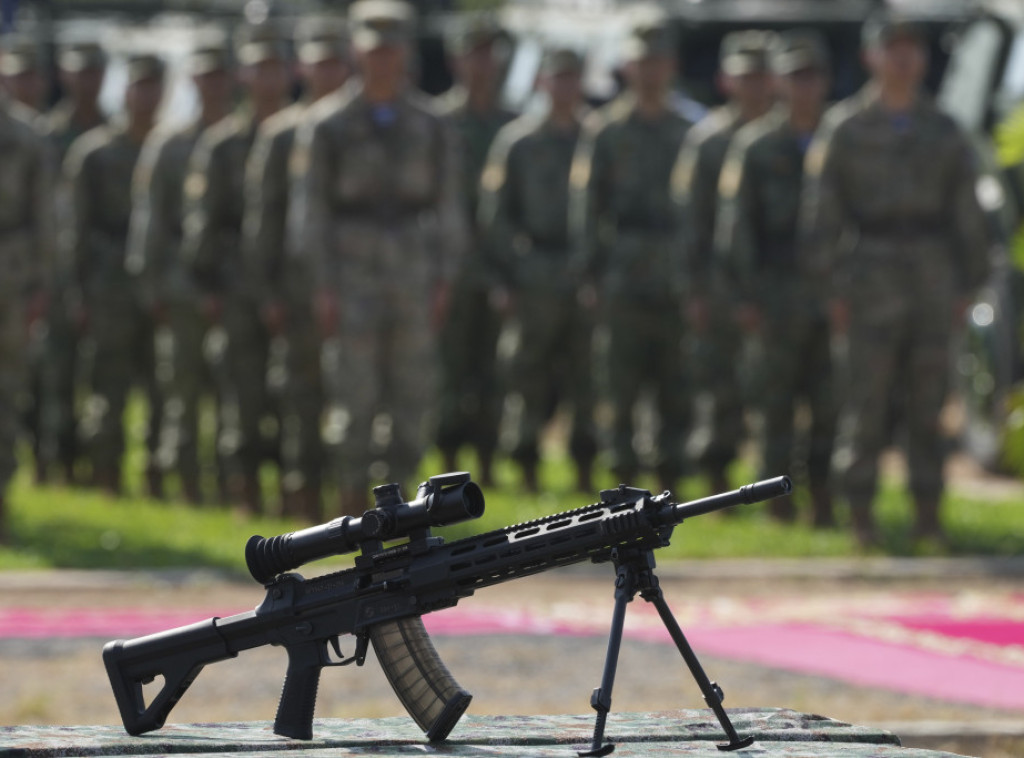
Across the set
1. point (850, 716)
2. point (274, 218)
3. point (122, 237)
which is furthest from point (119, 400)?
point (850, 716)

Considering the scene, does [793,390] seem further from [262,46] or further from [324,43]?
[262,46]

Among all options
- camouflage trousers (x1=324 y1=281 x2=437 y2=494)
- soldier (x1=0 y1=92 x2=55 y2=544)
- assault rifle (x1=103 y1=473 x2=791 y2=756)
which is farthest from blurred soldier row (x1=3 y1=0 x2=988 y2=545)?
assault rifle (x1=103 y1=473 x2=791 y2=756)

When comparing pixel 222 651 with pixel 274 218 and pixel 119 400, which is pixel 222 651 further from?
pixel 119 400

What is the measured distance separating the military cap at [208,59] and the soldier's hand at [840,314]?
4.04 m

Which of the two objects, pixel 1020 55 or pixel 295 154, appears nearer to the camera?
pixel 295 154

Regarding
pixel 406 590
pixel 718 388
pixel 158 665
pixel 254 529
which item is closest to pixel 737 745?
pixel 406 590

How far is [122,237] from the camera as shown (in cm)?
1439

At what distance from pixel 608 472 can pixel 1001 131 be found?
4.42 m

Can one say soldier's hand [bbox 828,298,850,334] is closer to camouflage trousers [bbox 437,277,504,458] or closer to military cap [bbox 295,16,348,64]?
military cap [bbox 295,16,348,64]

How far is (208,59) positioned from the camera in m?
13.7

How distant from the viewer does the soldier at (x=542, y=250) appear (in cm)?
1400

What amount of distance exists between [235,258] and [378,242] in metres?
1.90

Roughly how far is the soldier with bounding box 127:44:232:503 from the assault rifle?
8.53m

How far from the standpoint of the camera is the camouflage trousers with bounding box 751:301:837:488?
13.0 meters
